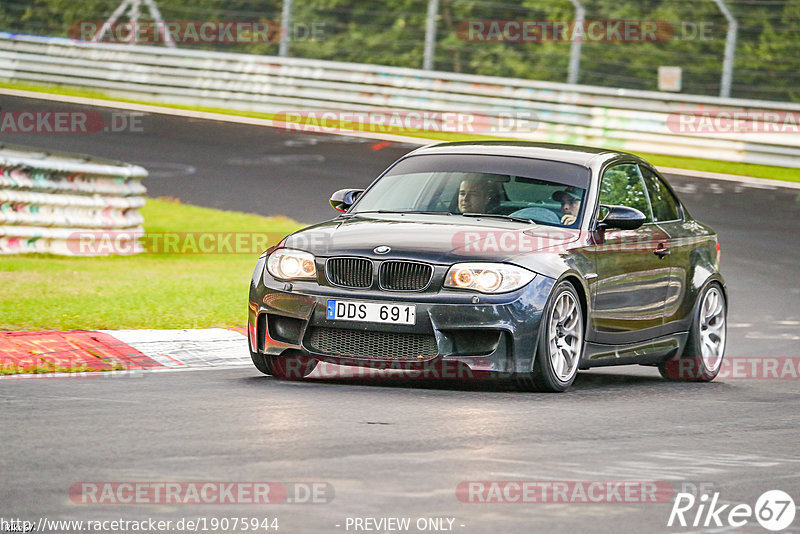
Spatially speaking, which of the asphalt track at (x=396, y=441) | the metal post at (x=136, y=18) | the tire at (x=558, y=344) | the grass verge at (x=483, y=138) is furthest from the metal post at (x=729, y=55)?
the tire at (x=558, y=344)

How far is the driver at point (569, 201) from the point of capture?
10159 millimetres

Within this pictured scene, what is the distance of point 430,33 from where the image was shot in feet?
88.1

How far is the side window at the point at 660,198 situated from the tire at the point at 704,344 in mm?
622

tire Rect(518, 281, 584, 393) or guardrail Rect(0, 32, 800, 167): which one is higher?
guardrail Rect(0, 32, 800, 167)

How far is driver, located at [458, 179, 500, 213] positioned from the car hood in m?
0.23

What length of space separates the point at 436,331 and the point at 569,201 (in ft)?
5.78

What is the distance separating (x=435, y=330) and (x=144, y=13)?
940 inches

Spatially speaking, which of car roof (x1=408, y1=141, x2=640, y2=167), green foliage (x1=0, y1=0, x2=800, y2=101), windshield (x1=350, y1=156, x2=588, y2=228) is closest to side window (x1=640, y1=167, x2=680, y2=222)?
car roof (x1=408, y1=141, x2=640, y2=167)

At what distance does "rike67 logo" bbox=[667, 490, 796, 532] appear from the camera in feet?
19.2

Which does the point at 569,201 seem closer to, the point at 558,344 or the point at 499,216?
the point at 499,216

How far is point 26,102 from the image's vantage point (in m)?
28.3

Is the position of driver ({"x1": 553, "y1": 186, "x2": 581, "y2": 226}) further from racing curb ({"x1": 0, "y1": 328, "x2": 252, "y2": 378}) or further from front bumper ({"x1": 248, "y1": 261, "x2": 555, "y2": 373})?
racing curb ({"x1": 0, "y1": 328, "x2": 252, "y2": 378})

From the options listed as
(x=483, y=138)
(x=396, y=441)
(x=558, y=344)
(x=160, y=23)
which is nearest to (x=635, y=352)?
(x=558, y=344)

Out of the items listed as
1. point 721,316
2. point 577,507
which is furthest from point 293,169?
point 577,507
